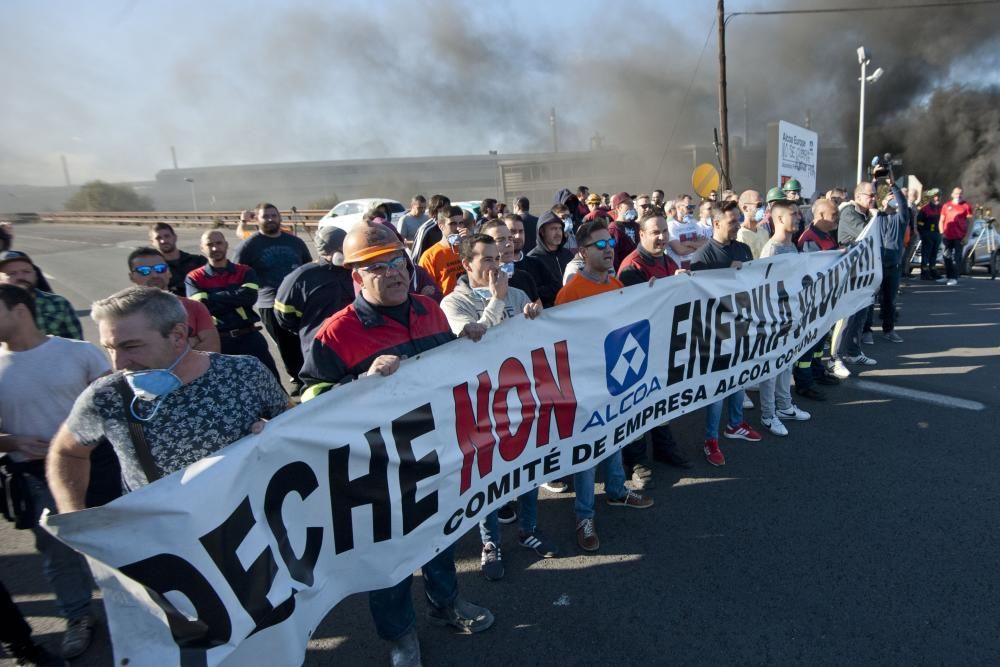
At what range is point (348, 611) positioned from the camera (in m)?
2.92

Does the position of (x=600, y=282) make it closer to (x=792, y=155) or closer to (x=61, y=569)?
(x=61, y=569)

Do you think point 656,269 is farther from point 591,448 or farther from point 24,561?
point 24,561

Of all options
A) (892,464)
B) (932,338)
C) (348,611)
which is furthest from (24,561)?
(932,338)

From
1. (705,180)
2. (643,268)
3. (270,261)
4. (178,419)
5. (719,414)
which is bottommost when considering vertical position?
(719,414)

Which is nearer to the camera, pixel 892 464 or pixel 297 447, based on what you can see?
pixel 297 447

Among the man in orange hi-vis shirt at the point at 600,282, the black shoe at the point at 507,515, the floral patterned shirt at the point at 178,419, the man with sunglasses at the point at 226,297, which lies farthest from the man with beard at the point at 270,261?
the floral patterned shirt at the point at 178,419

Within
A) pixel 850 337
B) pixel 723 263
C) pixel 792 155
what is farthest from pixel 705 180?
pixel 723 263

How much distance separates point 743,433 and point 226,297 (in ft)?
13.3

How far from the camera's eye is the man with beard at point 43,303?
3.32 m

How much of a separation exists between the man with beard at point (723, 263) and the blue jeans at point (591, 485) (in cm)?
91

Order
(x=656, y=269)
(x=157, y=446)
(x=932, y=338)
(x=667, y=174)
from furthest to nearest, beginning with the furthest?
(x=667, y=174) → (x=932, y=338) → (x=656, y=269) → (x=157, y=446)

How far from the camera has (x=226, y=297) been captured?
175 inches

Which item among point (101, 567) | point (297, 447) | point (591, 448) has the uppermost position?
point (297, 447)

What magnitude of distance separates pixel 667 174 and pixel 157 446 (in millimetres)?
40339
